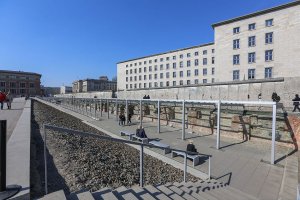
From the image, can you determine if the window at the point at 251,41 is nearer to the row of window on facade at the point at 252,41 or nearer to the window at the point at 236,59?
the row of window on facade at the point at 252,41

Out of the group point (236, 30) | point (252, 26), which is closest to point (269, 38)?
point (252, 26)

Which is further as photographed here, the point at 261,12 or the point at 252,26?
the point at 252,26

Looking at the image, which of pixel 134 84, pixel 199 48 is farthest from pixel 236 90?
pixel 134 84

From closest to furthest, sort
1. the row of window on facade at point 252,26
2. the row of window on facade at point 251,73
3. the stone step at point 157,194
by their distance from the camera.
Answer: the stone step at point 157,194
the row of window on facade at point 252,26
the row of window on facade at point 251,73

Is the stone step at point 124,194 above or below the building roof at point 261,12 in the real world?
below

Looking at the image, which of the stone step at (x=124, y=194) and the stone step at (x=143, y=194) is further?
the stone step at (x=143, y=194)

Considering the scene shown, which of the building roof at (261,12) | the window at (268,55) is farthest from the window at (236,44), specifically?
the window at (268,55)

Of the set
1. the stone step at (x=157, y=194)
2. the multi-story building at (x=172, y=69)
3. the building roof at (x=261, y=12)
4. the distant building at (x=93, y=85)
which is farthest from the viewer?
the distant building at (x=93, y=85)

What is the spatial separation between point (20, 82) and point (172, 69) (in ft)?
196

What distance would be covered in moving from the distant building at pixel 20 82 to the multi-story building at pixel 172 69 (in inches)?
1381

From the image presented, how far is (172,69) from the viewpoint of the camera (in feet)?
220

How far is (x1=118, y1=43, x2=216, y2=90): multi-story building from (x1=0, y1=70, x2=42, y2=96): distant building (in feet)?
115

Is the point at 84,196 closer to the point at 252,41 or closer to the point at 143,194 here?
the point at 143,194

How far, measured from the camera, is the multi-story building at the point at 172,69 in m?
58.8
